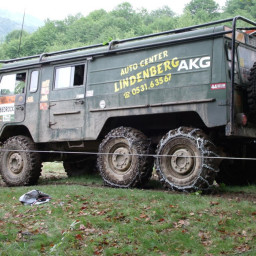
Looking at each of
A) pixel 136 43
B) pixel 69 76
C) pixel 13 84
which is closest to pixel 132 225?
pixel 136 43

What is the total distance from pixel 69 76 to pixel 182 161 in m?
3.60

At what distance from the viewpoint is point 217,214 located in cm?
662

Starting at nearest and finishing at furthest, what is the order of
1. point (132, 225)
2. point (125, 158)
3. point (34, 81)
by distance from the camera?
point (132, 225)
point (125, 158)
point (34, 81)

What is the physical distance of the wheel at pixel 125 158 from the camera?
9.20 meters

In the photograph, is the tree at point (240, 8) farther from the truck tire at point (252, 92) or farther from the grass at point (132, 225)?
the grass at point (132, 225)

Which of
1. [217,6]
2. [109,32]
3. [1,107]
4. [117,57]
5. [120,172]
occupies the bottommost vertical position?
[120,172]

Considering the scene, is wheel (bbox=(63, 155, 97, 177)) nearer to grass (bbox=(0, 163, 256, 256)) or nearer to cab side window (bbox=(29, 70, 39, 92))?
cab side window (bbox=(29, 70, 39, 92))

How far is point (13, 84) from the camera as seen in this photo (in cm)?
1196

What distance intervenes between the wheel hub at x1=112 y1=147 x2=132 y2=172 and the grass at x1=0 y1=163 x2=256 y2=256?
1.24m

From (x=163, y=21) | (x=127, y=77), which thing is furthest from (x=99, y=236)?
(x=163, y=21)

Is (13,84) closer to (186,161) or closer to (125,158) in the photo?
(125,158)

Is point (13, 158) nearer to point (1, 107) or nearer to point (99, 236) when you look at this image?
point (1, 107)

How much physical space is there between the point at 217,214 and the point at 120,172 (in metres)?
3.30

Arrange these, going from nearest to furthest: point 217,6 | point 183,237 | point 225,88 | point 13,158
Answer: point 183,237 → point 225,88 → point 13,158 → point 217,6
